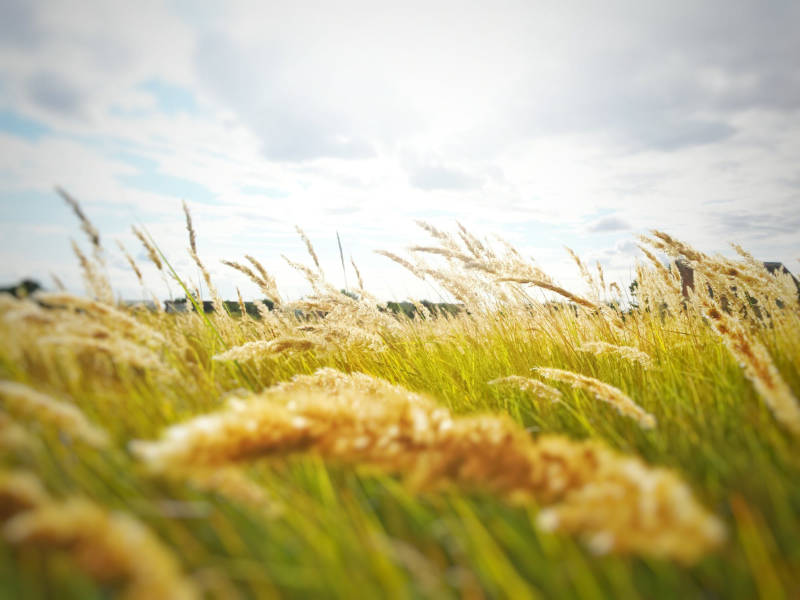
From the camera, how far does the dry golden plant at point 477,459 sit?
0.53m

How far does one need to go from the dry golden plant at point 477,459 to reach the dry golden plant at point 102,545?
4.6 inches

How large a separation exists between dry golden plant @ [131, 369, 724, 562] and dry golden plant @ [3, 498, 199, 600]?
0.12m

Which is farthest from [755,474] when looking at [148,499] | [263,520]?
[148,499]

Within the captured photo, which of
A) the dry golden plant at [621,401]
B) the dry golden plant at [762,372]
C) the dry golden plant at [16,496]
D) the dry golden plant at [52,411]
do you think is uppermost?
the dry golden plant at [52,411]

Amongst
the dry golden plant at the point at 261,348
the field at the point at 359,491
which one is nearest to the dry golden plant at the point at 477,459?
the field at the point at 359,491

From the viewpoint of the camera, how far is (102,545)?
0.51 m

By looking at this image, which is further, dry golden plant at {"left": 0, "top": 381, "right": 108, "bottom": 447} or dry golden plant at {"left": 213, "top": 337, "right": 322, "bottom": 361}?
dry golden plant at {"left": 213, "top": 337, "right": 322, "bottom": 361}

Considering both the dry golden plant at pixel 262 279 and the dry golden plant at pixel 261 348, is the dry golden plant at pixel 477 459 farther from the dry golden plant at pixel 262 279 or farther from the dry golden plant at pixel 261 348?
the dry golden plant at pixel 262 279

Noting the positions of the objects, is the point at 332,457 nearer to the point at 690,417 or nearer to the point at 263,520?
the point at 263,520

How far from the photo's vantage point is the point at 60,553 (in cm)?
53

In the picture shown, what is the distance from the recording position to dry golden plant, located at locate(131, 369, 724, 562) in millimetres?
535

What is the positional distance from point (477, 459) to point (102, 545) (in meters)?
0.54

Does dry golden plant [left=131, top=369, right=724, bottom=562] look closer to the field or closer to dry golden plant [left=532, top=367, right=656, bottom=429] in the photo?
the field

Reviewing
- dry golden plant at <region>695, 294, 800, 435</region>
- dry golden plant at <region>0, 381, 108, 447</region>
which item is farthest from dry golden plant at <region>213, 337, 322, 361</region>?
dry golden plant at <region>695, 294, 800, 435</region>
